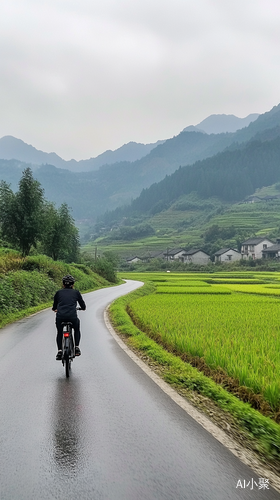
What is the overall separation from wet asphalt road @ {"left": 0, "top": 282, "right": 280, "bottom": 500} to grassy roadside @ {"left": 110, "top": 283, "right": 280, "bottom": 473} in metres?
0.45

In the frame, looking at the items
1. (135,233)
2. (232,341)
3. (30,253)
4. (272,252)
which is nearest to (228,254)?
(272,252)

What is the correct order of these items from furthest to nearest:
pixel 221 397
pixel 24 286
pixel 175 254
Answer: pixel 175 254
pixel 24 286
pixel 221 397

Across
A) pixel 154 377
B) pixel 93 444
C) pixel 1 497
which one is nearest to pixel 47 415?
pixel 93 444

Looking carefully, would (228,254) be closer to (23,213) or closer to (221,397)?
(23,213)

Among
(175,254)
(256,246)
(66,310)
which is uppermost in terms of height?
(256,246)

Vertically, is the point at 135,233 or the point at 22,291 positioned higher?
the point at 135,233

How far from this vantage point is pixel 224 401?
597 centimetres

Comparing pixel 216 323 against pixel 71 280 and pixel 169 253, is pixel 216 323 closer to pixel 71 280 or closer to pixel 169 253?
pixel 71 280

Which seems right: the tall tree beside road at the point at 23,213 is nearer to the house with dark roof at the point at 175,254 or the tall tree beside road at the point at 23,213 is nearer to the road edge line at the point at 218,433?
the road edge line at the point at 218,433

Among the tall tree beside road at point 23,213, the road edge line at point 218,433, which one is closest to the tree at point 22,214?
the tall tree beside road at point 23,213

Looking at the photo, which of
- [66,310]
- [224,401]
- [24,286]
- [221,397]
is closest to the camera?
[224,401]

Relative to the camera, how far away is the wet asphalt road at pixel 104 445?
3498 millimetres

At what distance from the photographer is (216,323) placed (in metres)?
12.9

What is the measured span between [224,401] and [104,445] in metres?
2.27
